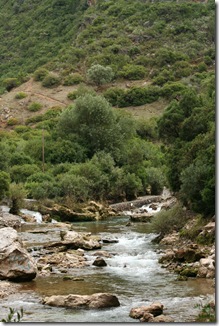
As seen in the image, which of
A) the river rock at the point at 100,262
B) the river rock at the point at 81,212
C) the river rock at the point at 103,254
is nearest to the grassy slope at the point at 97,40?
the river rock at the point at 81,212

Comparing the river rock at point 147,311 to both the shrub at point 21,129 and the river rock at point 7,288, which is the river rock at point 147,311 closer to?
the river rock at point 7,288

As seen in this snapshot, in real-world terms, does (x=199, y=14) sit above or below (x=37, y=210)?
above

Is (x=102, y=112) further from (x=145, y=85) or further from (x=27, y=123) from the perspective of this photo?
(x=145, y=85)

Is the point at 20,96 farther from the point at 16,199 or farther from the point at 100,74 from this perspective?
the point at 16,199

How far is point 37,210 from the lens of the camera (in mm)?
52156

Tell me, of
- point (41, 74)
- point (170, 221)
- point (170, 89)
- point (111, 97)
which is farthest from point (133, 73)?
point (170, 221)

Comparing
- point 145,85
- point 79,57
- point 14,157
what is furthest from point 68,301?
point 79,57

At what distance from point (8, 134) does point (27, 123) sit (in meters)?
11.2

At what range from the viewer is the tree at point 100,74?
10600 cm

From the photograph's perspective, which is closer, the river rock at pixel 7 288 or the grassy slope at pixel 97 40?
the river rock at pixel 7 288

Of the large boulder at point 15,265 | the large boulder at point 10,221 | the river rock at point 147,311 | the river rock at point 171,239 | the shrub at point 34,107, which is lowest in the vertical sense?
the large boulder at point 10,221

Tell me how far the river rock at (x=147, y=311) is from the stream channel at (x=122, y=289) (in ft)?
0.62

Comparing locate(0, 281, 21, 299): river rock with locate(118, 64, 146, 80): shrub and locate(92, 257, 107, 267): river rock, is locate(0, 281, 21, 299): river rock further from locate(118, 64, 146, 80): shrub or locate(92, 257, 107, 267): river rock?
locate(118, 64, 146, 80): shrub

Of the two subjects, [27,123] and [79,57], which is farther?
[79,57]
